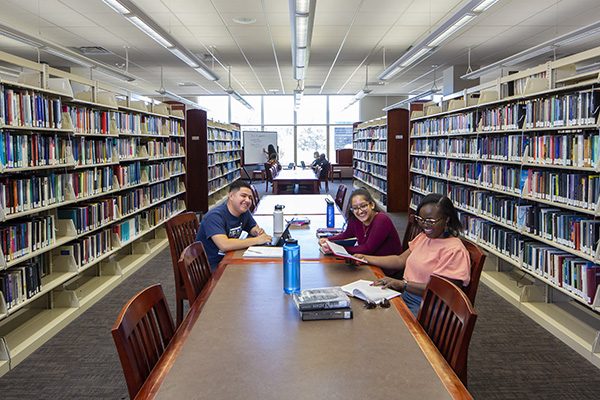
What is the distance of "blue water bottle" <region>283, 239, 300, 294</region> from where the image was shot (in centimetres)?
211

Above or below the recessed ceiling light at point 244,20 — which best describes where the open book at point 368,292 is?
below

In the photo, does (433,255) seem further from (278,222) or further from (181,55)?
(181,55)

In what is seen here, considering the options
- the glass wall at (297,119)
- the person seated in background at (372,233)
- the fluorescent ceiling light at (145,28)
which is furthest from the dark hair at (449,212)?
the glass wall at (297,119)

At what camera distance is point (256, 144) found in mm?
17062

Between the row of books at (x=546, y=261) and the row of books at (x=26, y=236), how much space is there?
4037mm

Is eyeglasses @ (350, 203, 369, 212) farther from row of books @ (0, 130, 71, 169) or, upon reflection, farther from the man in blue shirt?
row of books @ (0, 130, 71, 169)

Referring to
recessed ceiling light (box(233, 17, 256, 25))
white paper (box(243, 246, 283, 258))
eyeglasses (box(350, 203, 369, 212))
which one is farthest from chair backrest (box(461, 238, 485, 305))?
recessed ceiling light (box(233, 17, 256, 25))

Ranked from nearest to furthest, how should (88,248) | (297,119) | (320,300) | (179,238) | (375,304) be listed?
1. (320,300)
2. (375,304)
3. (179,238)
4. (88,248)
5. (297,119)

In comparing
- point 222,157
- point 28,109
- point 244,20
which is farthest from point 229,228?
point 222,157

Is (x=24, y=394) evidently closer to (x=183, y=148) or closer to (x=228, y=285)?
(x=228, y=285)

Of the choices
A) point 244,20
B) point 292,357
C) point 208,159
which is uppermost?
point 244,20

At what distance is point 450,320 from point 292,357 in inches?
25.7

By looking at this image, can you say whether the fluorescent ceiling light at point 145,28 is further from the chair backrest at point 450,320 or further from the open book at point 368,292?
the chair backrest at point 450,320

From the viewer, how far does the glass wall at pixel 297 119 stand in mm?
18391
